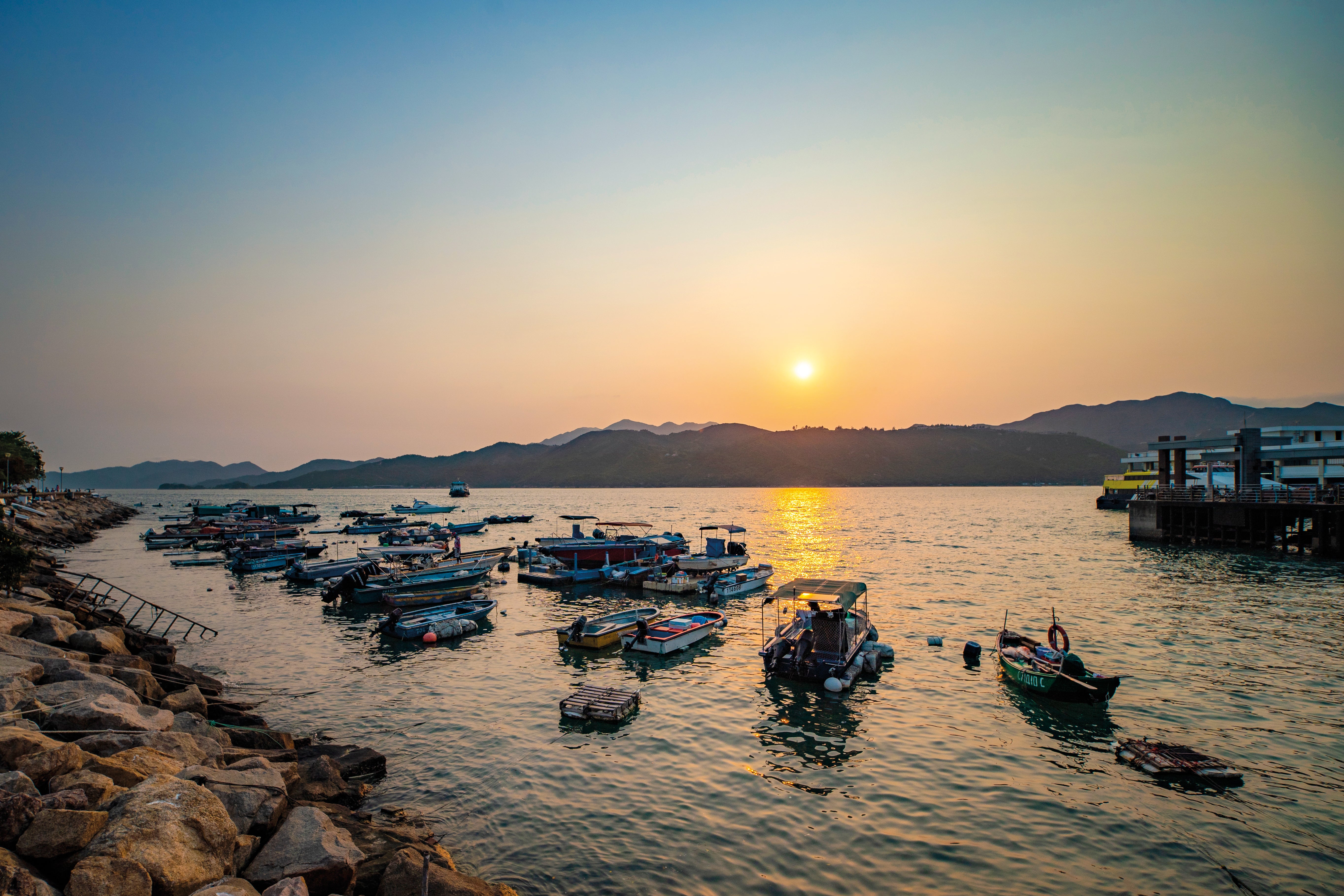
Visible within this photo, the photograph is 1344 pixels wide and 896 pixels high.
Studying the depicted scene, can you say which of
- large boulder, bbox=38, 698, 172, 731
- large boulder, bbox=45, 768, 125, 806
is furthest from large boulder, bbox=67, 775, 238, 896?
large boulder, bbox=38, 698, 172, 731

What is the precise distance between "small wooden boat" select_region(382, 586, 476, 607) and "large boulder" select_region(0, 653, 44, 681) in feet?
74.1

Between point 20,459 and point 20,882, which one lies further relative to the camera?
point 20,459

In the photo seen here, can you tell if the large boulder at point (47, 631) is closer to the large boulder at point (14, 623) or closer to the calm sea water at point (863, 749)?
the large boulder at point (14, 623)

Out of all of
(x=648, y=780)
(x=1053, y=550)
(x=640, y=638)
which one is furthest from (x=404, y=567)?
(x=1053, y=550)

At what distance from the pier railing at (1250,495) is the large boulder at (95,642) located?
75038 mm

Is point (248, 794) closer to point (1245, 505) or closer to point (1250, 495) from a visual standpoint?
point (1245, 505)

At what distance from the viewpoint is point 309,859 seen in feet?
31.8

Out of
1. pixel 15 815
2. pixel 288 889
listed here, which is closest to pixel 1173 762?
pixel 288 889

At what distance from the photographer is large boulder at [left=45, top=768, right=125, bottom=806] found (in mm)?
9164

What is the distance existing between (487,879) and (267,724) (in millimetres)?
11316

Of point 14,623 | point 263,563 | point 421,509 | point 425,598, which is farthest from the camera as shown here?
point 421,509

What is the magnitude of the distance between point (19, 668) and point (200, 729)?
12.4 feet

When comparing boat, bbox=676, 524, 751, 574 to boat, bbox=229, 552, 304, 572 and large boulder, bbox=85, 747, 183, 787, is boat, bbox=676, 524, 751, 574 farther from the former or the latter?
large boulder, bbox=85, 747, 183, 787

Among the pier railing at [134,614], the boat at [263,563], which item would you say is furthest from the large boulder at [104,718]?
the boat at [263,563]
